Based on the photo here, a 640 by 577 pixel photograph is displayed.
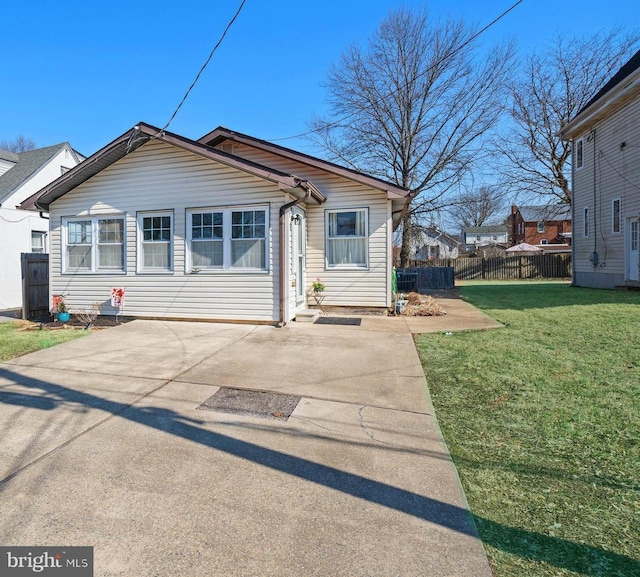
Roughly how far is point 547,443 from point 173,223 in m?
8.32

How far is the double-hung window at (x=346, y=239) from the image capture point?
33.3 feet

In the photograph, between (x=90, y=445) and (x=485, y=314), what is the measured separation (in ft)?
30.0

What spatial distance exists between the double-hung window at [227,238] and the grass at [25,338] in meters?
2.88

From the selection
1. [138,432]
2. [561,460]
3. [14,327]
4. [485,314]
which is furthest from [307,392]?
[14,327]

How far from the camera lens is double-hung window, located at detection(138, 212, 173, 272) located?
354 inches

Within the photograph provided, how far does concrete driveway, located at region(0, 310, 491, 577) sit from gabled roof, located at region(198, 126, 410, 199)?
5.63m

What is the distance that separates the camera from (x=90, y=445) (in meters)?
3.12

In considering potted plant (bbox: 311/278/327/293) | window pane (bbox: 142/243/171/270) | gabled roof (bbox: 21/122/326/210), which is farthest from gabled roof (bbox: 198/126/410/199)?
window pane (bbox: 142/243/171/270)

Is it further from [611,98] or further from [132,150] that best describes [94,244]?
[611,98]

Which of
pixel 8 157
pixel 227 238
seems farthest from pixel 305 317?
pixel 8 157

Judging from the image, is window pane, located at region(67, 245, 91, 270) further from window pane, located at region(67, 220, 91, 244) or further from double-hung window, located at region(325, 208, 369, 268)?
double-hung window, located at region(325, 208, 369, 268)

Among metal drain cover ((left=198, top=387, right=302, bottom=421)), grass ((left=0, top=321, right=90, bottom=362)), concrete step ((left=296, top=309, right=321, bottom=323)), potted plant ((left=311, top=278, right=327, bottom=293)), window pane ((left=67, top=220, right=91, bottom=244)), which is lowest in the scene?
metal drain cover ((left=198, top=387, right=302, bottom=421))

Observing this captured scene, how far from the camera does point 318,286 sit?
10.1m

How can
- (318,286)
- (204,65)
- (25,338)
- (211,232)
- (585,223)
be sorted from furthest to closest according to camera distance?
(585,223) < (318,286) < (211,232) < (25,338) < (204,65)
